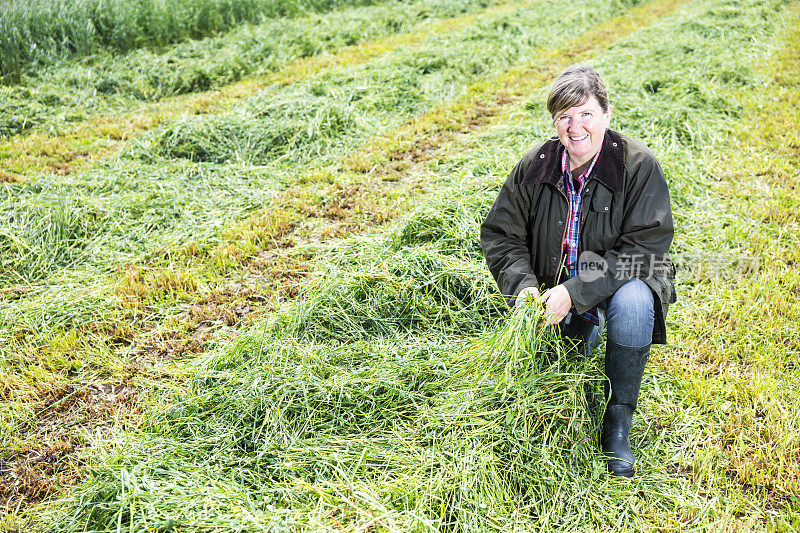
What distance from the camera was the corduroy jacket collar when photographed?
2.39m

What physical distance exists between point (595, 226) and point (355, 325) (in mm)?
1320

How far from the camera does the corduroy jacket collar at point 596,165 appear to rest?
2.39 metres

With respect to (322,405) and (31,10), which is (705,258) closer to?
(322,405)

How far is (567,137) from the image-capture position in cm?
243

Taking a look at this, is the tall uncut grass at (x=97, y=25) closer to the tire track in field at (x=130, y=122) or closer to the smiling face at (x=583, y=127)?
the tire track in field at (x=130, y=122)

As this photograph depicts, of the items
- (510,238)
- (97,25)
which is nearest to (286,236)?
(510,238)

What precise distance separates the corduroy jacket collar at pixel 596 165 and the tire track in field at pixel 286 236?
1.85m

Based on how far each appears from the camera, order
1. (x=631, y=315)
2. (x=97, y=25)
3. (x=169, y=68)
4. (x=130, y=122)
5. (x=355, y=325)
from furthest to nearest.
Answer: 1. (x=97, y=25)
2. (x=169, y=68)
3. (x=130, y=122)
4. (x=355, y=325)
5. (x=631, y=315)

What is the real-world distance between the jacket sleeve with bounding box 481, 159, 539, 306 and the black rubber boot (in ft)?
1.44

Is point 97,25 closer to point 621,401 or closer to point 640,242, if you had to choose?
point 640,242

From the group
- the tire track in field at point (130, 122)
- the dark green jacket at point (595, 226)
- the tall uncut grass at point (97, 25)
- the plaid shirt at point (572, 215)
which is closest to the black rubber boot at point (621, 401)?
the dark green jacket at point (595, 226)

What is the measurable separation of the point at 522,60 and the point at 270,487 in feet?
26.2

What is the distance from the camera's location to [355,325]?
3.19 metres

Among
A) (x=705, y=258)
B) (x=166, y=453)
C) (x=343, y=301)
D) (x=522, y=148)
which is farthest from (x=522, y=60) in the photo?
(x=166, y=453)
